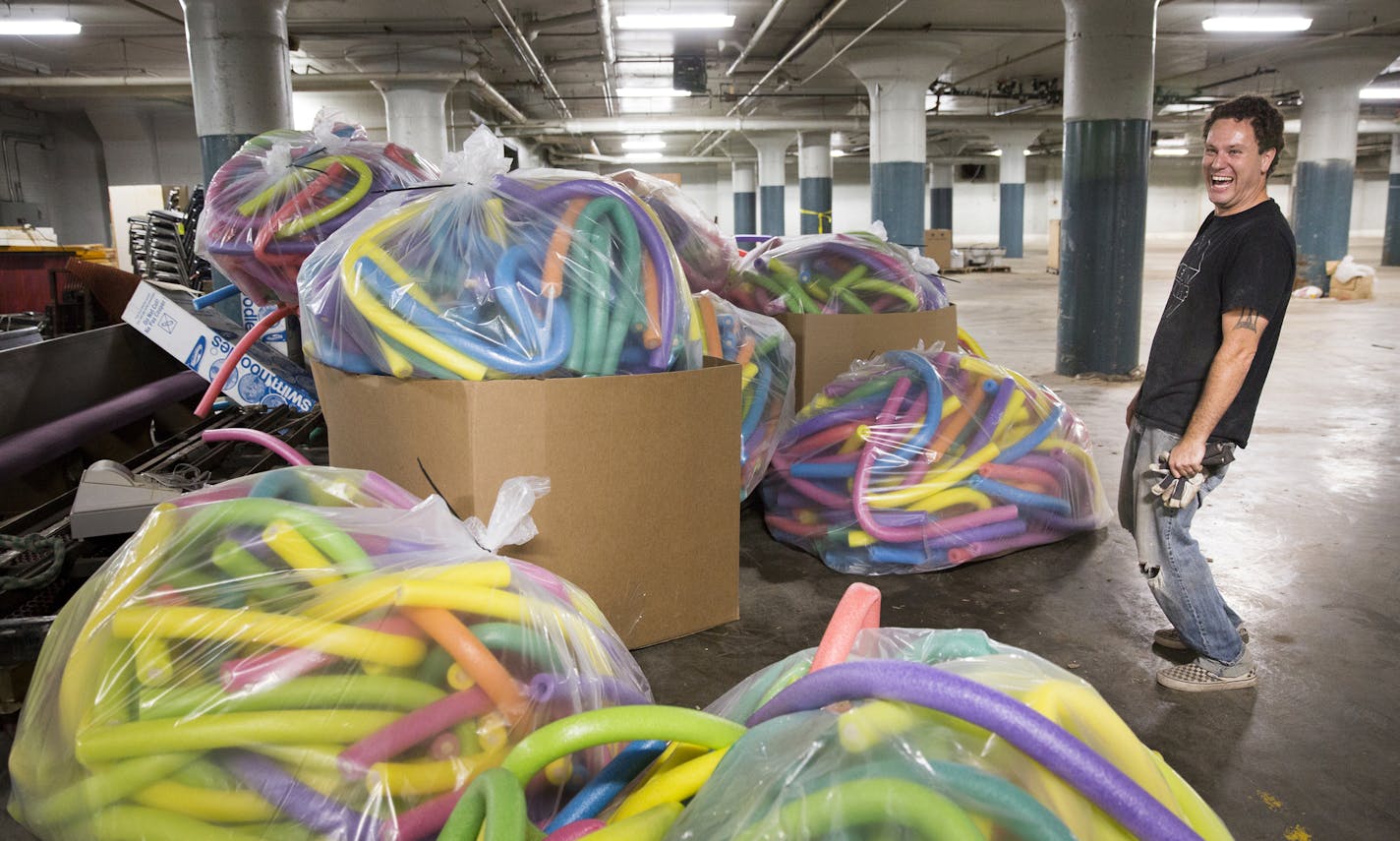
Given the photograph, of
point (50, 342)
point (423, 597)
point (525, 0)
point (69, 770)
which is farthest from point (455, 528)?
point (525, 0)

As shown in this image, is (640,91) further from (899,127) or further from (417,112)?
(899,127)

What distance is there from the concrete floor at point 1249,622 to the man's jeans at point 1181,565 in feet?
0.43

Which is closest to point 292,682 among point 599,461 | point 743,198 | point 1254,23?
point 599,461

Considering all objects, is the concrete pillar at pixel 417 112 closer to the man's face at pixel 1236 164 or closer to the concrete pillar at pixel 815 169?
the concrete pillar at pixel 815 169

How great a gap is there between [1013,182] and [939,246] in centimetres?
586

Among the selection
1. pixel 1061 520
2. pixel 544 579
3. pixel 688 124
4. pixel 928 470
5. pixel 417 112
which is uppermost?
pixel 688 124

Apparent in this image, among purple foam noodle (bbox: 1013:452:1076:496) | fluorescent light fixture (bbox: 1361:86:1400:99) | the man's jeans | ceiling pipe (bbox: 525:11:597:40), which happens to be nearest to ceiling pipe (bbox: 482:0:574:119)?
ceiling pipe (bbox: 525:11:597:40)

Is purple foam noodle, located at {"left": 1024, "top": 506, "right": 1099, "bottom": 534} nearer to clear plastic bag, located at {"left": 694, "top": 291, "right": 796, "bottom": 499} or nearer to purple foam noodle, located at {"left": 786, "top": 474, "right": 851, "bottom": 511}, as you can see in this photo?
purple foam noodle, located at {"left": 786, "top": 474, "right": 851, "bottom": 511}

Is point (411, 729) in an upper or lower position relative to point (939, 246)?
lower

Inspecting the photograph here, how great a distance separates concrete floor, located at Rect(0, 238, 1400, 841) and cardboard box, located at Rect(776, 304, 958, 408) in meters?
0.76

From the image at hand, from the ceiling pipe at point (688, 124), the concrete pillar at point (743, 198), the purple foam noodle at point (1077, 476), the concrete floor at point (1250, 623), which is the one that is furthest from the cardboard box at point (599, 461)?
the concrete pillar at point (743, 198)

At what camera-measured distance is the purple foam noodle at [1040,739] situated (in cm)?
84

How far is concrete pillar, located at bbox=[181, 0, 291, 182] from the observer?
663cm

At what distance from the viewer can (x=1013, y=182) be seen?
23109 millimetres
